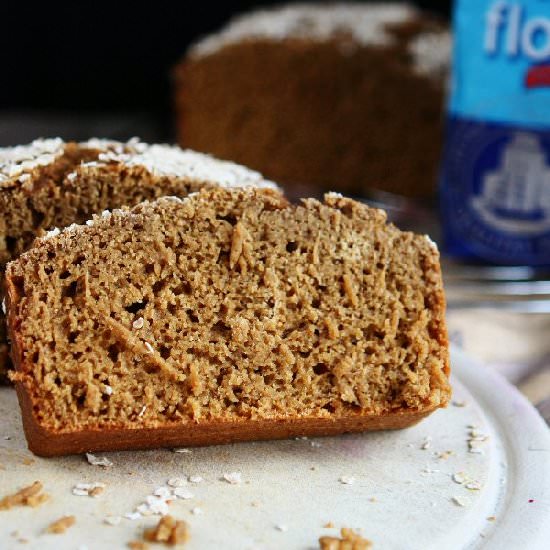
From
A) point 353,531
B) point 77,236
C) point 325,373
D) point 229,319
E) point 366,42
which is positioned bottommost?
point 353,531

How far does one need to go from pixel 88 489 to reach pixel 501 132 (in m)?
2.64

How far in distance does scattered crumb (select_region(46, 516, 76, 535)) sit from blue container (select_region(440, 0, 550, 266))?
8.84ft

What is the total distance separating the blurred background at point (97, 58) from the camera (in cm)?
640

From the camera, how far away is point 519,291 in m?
3.73

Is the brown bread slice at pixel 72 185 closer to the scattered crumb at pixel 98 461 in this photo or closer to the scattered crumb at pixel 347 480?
the scattered crumb at pixel 98 461

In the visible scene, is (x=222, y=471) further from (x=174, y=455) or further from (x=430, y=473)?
(x=430, y=473)

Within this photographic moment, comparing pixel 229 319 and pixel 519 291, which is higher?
pixel 229 319

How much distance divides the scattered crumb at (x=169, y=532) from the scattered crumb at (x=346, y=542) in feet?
0.95

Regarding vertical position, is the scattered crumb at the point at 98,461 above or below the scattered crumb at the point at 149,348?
below

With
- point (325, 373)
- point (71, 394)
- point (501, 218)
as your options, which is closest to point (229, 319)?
point (325, 373)

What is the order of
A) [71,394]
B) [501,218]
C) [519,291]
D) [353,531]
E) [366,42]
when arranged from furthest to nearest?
[366,42]
[501,218]
[519,291]
[71,394]
[353,531]

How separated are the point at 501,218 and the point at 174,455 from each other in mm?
2342

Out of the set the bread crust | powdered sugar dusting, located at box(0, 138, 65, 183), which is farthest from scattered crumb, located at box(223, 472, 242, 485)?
powdered sugar dusting, located at box(0, 138, 65, 183)

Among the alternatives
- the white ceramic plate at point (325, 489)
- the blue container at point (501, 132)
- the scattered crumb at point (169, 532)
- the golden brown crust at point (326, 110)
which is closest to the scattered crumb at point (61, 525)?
the white ceramic plate at point (325, 489)
